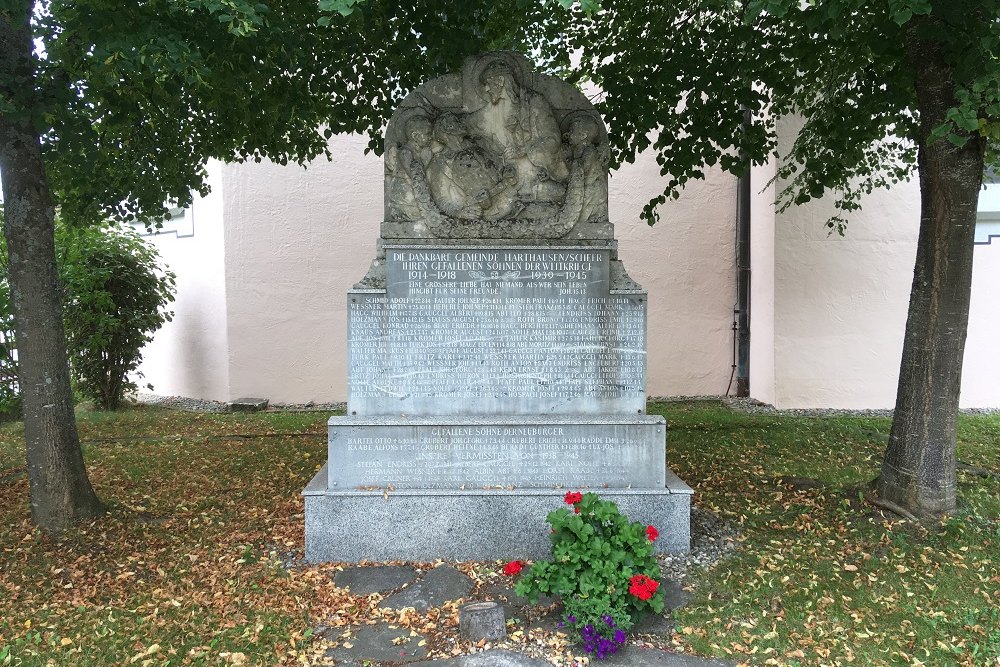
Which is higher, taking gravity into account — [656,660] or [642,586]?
[642,586]

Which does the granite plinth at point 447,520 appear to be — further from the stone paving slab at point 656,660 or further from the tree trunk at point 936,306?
the tree trunk at point 936,306

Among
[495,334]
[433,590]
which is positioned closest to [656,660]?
[433,590]

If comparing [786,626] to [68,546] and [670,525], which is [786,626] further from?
[68,546]

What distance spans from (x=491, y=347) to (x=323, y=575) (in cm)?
180

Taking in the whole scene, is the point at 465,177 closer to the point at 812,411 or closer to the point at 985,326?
the point at 812,411

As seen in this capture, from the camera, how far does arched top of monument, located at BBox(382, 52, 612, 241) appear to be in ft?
15.5

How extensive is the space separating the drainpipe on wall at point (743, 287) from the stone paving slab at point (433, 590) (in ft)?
23.8

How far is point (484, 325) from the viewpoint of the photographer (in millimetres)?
4691

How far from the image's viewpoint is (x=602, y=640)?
334 centimetres

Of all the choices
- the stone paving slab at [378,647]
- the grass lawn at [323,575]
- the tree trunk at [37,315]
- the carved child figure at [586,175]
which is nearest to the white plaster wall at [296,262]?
the grass lawn at [323,575]

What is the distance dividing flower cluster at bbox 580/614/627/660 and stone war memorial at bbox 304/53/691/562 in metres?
1.19

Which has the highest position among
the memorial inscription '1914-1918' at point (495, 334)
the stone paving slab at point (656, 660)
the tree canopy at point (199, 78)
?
the tree canopy at point (199, 78)

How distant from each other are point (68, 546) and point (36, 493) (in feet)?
1.82

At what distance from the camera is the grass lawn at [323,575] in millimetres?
3527
